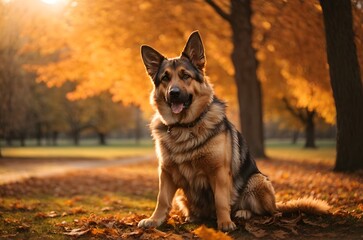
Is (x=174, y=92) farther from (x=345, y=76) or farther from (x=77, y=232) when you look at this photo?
(x=345, y=76)

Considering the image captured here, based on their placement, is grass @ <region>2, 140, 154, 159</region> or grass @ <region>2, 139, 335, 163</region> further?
grass @ <region>2, 140, 154, 159</region>

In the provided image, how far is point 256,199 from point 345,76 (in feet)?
15.2

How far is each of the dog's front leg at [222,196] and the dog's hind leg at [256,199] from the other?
0.40m

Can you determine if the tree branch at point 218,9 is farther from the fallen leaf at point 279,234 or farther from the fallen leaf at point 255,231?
the fallen leaf at point 279,234

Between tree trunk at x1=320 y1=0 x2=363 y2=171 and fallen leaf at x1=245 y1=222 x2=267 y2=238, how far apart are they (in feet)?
16.3

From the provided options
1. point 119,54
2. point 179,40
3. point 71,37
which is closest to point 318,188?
point 179,40

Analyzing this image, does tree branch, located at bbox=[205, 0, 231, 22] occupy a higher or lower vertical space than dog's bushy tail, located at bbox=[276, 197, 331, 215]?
higher

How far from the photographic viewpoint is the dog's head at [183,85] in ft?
16.3

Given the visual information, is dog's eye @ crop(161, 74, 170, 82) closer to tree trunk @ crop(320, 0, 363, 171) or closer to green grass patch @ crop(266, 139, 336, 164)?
tree trunk @ crop(320, 0, 363, 171)

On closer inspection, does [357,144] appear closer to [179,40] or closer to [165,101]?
[165,101]

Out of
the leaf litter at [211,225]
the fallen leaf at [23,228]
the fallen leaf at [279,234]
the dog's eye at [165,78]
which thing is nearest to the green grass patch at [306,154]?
the leaf litter at [211,225]

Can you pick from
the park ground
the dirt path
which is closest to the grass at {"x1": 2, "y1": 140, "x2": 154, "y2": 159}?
the dirt path

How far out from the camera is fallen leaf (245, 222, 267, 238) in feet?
14.3

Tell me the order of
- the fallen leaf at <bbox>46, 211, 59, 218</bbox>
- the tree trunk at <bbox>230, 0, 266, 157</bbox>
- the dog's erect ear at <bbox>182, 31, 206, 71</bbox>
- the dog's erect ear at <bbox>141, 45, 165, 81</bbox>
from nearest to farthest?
the dog's erect ear at <bbox>182, 31, 206, 71</bbox> < the dog's erect ear at <bbox>141, 45, 165, 81</bbox> < the fallen leaf at <bbox>46, 211, 59, 218</bbox> < the tree trunk at <bbox>230, 0, 266, 157</bbox>
